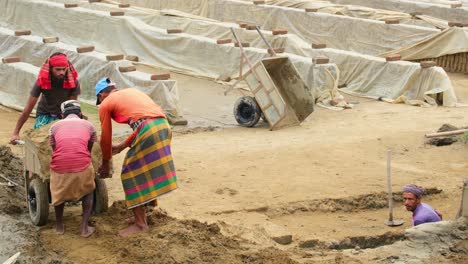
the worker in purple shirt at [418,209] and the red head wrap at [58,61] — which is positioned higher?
the red head wrap at [58,61]

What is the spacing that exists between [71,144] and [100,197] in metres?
0.80

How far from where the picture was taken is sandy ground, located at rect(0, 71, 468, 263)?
23.7ft

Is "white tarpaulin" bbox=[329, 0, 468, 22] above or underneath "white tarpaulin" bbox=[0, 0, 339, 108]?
above

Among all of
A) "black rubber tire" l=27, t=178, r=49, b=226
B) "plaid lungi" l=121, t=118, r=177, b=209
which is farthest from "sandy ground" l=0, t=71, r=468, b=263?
"plaid lungi" l=121, t=118, r=177, b=209

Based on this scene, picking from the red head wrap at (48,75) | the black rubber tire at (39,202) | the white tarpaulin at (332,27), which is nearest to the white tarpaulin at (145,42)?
the white tarpaulin at (332,27)

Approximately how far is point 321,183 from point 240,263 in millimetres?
3434

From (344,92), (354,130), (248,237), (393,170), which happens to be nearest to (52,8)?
(344,92)

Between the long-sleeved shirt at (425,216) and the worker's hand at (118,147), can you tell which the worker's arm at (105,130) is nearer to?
the worker's hand at (118,147)

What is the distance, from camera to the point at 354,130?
1292 cm

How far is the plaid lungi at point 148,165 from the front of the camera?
7375 mm

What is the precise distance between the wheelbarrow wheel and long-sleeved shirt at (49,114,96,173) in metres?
6.03

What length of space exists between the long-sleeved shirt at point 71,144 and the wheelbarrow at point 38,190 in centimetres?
34

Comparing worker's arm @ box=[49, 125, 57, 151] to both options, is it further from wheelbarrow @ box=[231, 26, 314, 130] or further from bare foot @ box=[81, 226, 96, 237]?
wheelbarrow @ box=[231, 26, 314, 130]

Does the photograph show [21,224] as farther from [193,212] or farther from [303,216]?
[303,216]
